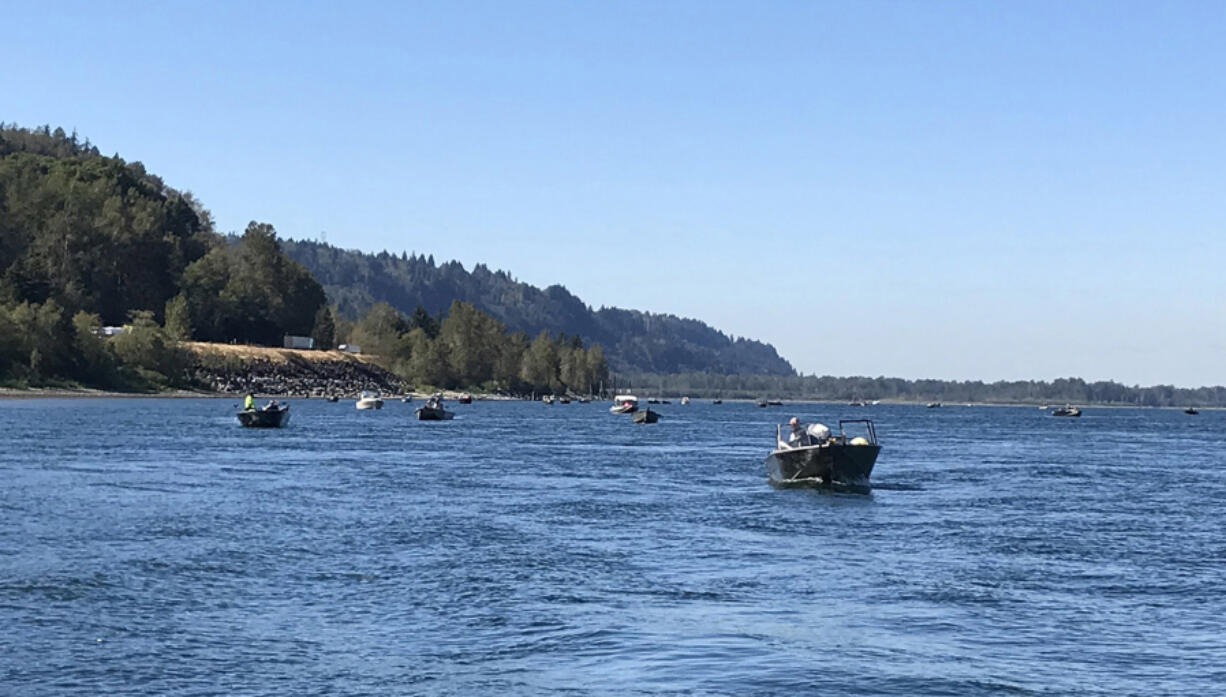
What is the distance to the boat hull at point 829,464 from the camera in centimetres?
6662

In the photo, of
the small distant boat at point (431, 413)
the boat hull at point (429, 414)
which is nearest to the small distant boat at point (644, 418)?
the small distant boat at point (431, 413)

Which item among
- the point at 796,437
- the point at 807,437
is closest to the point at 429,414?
the point at 796,437

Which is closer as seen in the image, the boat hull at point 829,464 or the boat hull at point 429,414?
the boat hull at point 829,464

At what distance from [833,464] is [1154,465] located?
50.5m

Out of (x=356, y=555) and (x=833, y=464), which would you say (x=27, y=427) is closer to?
(x=833, y=464)

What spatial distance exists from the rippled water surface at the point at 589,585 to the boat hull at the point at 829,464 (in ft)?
4.20

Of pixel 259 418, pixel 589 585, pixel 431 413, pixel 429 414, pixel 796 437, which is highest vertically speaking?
pixel 796 437

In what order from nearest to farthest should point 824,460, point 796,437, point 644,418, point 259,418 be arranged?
point 824,460 → point 796,437 → point 259,418 → point 644,418

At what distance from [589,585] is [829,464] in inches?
1234

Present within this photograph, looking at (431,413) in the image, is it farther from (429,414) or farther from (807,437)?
(807,437)

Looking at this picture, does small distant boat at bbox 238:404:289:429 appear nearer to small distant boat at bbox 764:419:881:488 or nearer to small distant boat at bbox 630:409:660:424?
small distant boat at bbox 630:409:660:424

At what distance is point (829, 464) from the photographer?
66.8 metres

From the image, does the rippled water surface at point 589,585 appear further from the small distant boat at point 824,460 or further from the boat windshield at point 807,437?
the boat windshield at point 807,437

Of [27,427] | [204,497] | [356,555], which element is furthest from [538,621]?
[27,427]
